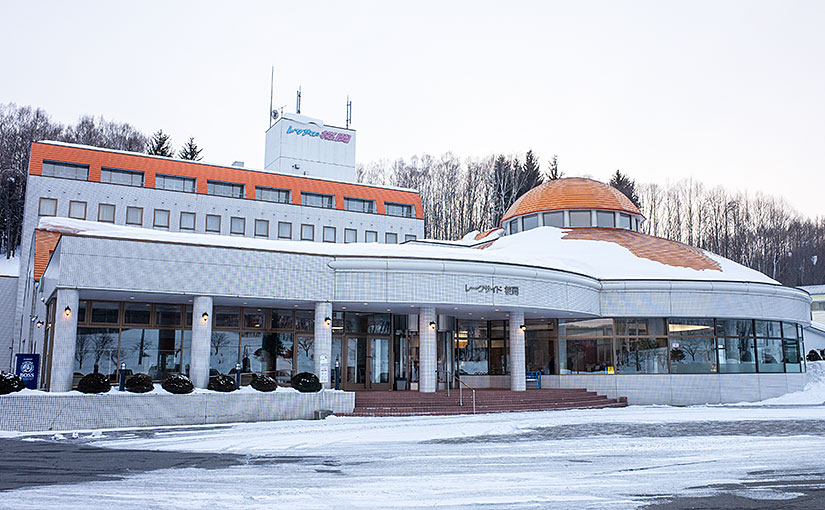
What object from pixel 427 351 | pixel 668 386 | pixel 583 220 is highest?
pixel 583 220

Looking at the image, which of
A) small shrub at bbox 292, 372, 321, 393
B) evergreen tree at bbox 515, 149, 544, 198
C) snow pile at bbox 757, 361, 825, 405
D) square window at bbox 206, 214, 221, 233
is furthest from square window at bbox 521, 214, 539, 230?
evergreen tree at bbox 515, 149, 544, 198

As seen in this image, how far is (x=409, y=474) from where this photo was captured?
37.5 feet

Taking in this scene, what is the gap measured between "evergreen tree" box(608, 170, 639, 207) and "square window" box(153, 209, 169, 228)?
A: 53.9m

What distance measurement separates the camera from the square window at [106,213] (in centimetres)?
3863

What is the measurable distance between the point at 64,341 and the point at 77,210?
19668 mm

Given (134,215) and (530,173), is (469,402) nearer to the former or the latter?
(134,215)

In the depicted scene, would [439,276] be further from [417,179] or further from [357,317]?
[417,179]

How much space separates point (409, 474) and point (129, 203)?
108 ft

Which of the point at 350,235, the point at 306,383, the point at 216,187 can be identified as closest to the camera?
the point at 306,383

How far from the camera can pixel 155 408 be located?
2012 cm

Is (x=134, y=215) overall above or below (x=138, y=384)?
above

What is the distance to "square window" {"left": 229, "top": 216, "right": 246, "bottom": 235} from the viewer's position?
4225 cm

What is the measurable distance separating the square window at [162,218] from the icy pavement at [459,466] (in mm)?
23132

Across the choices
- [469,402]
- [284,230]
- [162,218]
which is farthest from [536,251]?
[162,218]
